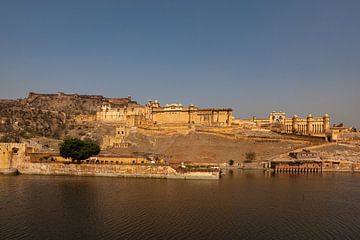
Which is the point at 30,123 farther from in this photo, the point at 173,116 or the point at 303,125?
the point at 303,125

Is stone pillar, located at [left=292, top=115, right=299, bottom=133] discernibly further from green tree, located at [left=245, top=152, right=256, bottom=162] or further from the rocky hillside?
the rocky hillside

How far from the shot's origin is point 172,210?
1058 inches

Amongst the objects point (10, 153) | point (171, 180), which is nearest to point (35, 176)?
point (10, 153)

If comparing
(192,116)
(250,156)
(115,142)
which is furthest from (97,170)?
(192,116)

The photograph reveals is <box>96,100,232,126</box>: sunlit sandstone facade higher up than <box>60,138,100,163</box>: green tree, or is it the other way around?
<box>96,100,232,126</box>: sunlit sandstone facade

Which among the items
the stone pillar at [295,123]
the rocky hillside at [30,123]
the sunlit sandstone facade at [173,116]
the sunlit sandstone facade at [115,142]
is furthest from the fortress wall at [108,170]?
the stone pillar at [295,123]

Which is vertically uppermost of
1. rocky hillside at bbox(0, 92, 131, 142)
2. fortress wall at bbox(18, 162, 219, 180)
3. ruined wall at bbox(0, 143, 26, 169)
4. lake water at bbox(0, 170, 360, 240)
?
rocky hillside at bbox(0, 92, 131, 142)

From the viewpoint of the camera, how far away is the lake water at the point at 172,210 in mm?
21688

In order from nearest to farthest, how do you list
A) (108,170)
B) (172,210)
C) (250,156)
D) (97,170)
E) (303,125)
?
(172,210) < (108,170) < (97,170) < (250,156) < (303,125)

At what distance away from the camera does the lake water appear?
2169cm

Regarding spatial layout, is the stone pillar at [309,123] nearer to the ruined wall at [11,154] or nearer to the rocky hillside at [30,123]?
the rocky hillside at [30,123]

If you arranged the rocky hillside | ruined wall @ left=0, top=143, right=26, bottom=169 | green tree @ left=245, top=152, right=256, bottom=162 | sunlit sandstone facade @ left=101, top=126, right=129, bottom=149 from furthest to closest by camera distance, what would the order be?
the rocky hillside < sunlit sandstone facade @ left=101, top=126, right=129, bottom=149 < green tree @ left=245, top=152, right=256, bottom=162 < ruined wall @ left=0, top=143, right=26, bottom=169

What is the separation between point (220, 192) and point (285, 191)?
6615 millimetres

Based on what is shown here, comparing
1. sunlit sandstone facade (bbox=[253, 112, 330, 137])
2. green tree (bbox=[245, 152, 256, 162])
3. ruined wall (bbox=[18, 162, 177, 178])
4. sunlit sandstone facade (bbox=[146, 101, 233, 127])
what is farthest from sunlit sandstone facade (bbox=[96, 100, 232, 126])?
ruined wall (bbox=[18, 162, 177, 178])
